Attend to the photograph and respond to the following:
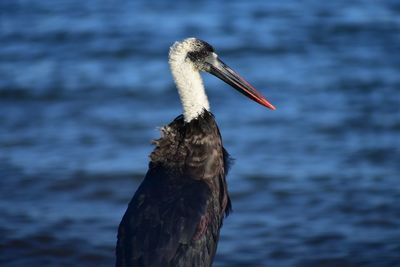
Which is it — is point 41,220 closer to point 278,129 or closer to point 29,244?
point 29,244

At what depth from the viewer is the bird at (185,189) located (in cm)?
516

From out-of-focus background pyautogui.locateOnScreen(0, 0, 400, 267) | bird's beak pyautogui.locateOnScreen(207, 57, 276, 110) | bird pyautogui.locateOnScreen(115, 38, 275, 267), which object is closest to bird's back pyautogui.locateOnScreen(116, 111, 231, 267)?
bird pyautogui.locateOnScreen(115, 38, 275, 267)

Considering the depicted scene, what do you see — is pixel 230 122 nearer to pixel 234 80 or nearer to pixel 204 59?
pixel 234 80

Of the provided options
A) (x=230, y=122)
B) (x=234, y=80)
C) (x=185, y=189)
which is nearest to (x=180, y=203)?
(x=185, y=189)

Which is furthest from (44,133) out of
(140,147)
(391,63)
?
(391,63)

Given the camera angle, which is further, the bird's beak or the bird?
the bird's beak

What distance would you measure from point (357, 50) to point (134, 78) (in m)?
2.76

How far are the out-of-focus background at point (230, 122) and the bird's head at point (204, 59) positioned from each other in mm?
1653

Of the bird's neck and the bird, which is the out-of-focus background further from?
the bird's neck

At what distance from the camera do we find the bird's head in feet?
18.9

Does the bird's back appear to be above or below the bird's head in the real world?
below

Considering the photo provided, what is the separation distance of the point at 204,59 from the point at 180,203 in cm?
100

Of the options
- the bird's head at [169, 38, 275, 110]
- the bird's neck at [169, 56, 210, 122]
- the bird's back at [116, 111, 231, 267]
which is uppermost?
the bird's head at [169, 38, 275, 110]

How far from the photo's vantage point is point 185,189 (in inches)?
215
